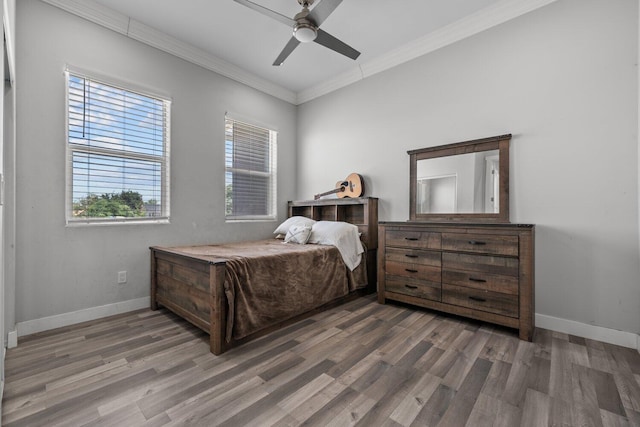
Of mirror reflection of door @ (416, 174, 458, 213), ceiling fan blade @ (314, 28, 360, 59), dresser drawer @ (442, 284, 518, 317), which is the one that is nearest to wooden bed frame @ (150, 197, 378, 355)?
mirror reflection of door @ (416, 174, 458, 213)

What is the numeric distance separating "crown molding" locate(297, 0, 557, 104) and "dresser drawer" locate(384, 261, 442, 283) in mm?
2327

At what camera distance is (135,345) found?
2115 mm

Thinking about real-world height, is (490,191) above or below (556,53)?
below

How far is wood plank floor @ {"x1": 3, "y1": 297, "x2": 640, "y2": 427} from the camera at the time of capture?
4.53ft

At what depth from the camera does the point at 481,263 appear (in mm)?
2389

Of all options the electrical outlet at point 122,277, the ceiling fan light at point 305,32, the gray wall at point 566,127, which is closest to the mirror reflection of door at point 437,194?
the gray wall at point 566,127

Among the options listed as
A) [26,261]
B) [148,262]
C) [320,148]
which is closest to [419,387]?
[148,262]

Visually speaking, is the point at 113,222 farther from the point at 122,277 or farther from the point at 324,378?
the point at 324,378

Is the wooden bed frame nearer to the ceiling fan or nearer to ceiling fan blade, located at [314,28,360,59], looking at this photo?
ceiling fan blade, located at [314,28,360,59]

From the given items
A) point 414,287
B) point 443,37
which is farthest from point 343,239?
point 443,37

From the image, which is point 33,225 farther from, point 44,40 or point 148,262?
point 44,40

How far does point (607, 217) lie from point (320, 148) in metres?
3.16

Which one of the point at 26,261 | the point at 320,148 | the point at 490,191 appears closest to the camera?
the point at 26,261

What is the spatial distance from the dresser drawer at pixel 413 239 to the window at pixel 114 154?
94.9 inches
